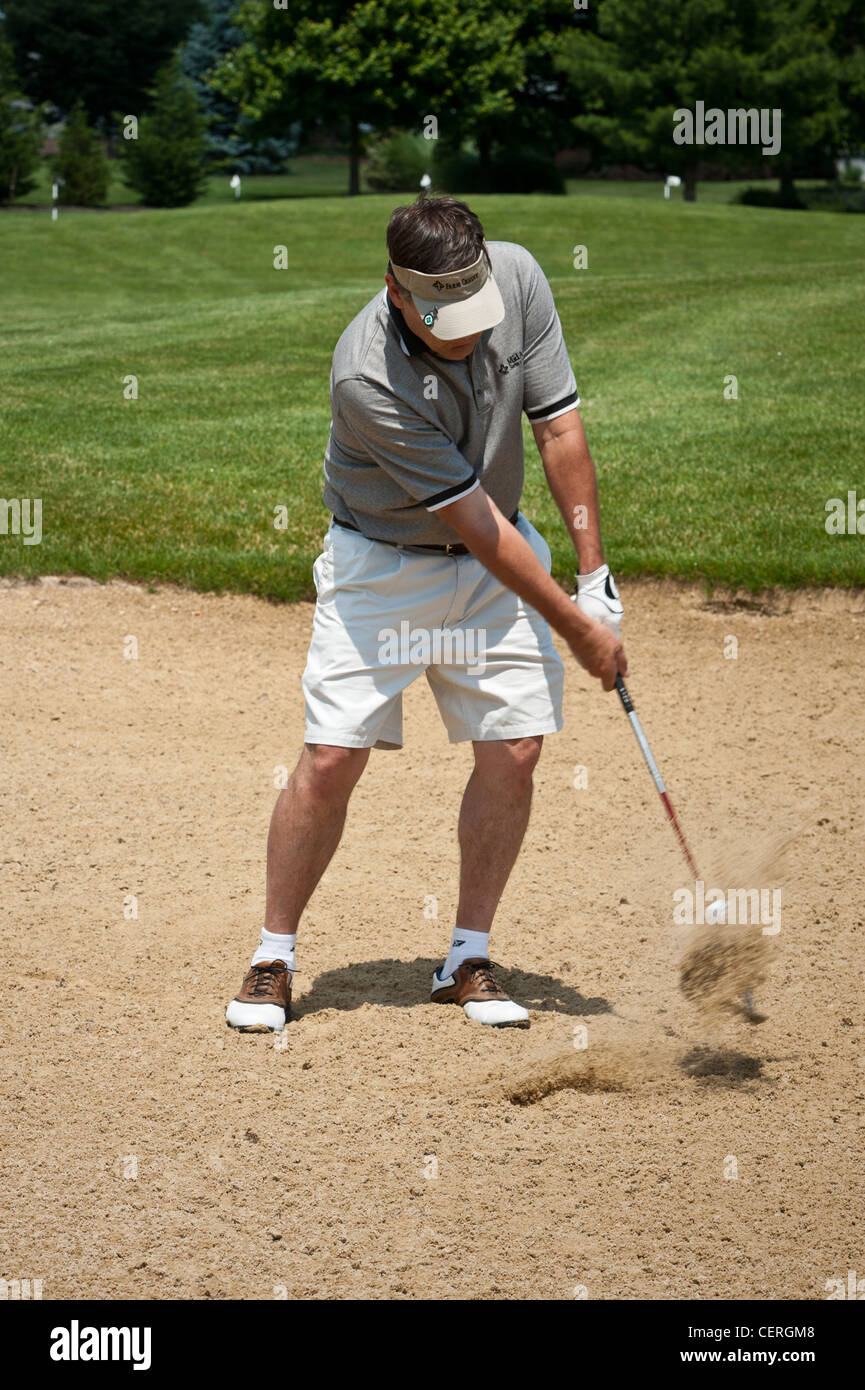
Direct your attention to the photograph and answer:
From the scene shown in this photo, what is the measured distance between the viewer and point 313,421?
435 inches

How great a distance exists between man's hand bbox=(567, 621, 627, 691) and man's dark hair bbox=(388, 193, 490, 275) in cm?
103

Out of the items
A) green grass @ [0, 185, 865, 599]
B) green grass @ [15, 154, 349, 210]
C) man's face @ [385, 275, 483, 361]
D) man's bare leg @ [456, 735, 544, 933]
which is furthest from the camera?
green grass @ [15, 154, 349, 210]

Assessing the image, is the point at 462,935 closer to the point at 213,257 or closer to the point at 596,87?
the point at 213,257

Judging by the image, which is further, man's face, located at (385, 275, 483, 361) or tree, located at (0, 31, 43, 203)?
tree, located at (0, 31, 43, 203)

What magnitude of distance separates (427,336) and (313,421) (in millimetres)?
7842

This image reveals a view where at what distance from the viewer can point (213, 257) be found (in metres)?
25.8

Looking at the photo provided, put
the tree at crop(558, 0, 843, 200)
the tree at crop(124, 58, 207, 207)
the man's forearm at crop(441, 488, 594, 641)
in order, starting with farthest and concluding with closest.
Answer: the tree at crop(124, 58, 207, 207), the tree at crop(558, 0, 843, 200), the man's forearm at crop(441, 488, 594, 641)

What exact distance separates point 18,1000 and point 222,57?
57166 mm

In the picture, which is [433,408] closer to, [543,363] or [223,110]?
[543,363]

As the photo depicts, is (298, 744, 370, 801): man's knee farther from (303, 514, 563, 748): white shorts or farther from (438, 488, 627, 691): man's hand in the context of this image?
(438, 488, 627, 691): man's hand

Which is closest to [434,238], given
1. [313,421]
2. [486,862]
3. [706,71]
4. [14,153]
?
[486,862]

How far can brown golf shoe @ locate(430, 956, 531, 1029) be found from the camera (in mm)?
4012

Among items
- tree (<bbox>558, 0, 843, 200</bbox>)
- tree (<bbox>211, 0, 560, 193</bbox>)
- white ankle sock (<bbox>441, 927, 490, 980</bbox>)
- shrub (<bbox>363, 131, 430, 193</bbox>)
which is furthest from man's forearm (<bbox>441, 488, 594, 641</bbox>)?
shrub (<bbox>363, 131, 430, 193</bbox>)

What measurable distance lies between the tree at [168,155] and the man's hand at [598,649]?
36.5 m
